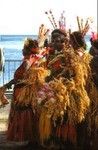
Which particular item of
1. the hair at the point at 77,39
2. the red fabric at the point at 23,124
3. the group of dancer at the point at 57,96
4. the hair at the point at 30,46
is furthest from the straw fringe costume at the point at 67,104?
the hair at the point at 30,46

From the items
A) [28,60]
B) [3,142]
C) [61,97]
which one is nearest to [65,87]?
[61,97]

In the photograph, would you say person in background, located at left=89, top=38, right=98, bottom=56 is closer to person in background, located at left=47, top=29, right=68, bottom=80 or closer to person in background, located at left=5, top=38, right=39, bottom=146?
person in background, located at left=47, top=29, right=68, bottom=80

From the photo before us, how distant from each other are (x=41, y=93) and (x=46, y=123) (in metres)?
0.49

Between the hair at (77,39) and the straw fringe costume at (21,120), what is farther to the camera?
the straw fringe costume at (21,120)

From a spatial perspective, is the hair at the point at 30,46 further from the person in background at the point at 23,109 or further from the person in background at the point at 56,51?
the person in background at the point at 56,51

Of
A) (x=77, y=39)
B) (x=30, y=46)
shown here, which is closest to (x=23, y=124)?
(x=30, y=46)

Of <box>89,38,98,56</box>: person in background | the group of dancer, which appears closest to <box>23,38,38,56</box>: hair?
the group of dancer

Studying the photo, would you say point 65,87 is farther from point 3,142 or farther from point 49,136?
point 3,142

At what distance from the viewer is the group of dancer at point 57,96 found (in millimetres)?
9984

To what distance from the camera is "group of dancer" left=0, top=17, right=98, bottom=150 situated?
998 centimetres

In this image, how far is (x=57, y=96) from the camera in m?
9.90

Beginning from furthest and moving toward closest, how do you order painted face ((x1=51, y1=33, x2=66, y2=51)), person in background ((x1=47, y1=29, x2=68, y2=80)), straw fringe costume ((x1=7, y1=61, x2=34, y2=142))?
straw fringe costume ((x1=7, y1=61, x2=34, y2=142)) → painted face ((x1=51, y1=33, x2=66, y2=51)) → person in background ((x1=47, y1=29, x2=68, y2=80))

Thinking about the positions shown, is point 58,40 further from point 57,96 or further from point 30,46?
Answer: point 57,96

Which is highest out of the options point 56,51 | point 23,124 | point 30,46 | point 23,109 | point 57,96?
point 30,46
